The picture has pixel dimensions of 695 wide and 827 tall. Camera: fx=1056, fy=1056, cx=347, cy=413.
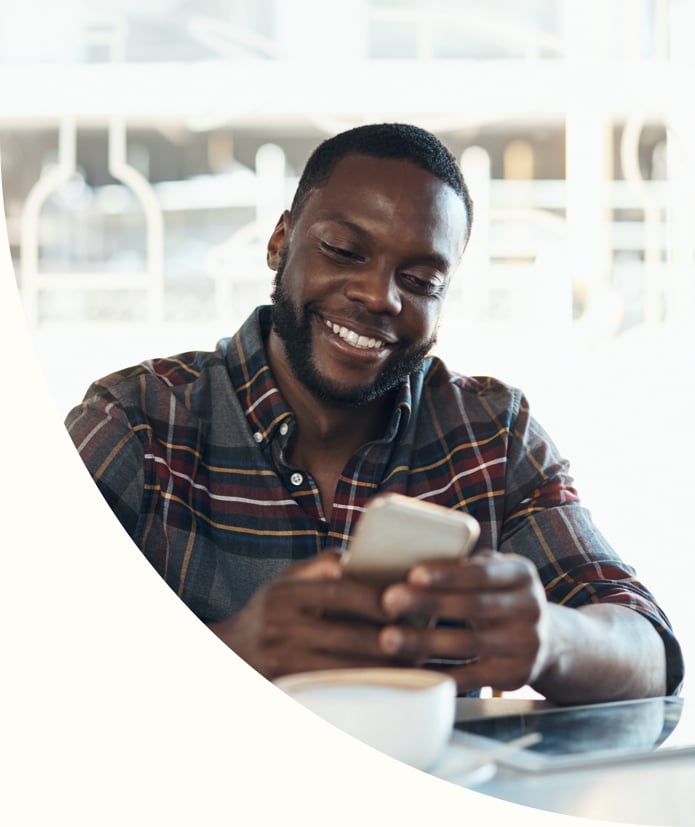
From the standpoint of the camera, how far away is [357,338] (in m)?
0.89

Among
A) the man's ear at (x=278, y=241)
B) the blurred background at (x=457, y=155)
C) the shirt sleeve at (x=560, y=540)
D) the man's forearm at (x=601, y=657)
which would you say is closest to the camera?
the man's forearm at (x=601, y=657)

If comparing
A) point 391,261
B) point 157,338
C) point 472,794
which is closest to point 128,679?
point 472,794

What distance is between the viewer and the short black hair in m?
0.89

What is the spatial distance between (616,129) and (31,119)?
6.35 ft

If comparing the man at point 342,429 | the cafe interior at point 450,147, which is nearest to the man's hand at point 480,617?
the man at point 342,429

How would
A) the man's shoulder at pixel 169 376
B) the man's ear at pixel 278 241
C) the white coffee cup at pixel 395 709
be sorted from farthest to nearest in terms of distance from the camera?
the man's ear at pixel 278 241, the man's shoulder at pixel 169 376, the white coffee cup at pixel 395 709

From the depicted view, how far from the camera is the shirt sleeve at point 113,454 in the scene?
812 mm

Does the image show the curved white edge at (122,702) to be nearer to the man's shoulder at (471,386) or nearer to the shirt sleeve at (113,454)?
the shirt sleeve at (113,454)

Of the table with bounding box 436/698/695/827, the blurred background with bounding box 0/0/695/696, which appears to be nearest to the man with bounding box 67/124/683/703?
the table with bounding box 436/698/695/827

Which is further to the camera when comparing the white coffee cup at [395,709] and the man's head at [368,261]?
the man's head at [368,261]

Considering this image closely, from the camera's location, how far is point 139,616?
1.72 feet

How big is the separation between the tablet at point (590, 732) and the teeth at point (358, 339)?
1.21ft

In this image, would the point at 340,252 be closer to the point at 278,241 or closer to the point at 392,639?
the point at 278,241

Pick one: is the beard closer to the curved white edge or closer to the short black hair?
the short black hair
